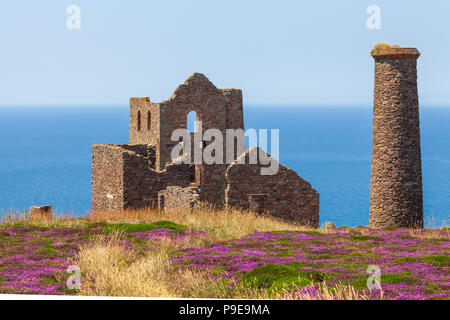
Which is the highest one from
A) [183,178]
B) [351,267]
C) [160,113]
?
[160,113]

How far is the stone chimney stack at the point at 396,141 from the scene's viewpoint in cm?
3219

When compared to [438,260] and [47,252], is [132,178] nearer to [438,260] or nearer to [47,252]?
[47,252]

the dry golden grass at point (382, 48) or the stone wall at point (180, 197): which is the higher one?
the dry golden grass at point (382, 48)

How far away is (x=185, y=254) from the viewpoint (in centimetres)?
1981

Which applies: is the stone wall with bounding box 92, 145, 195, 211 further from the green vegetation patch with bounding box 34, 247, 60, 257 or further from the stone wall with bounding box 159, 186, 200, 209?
the green vegetation patch with bounding box 34, 247, 60, 257

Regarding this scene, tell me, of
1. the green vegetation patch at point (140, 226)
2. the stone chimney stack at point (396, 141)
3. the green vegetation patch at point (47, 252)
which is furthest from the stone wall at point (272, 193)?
the green vegetation patch at point (47, 252)

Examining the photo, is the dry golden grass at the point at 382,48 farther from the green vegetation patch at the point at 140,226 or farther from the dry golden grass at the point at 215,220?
the green vegetation patch at the point at 140,226

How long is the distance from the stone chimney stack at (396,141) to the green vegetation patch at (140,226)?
11246mm

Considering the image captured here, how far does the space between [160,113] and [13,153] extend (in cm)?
15452

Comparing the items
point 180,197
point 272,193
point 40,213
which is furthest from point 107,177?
point 272,193

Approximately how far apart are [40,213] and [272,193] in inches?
384

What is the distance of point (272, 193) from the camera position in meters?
30.4
